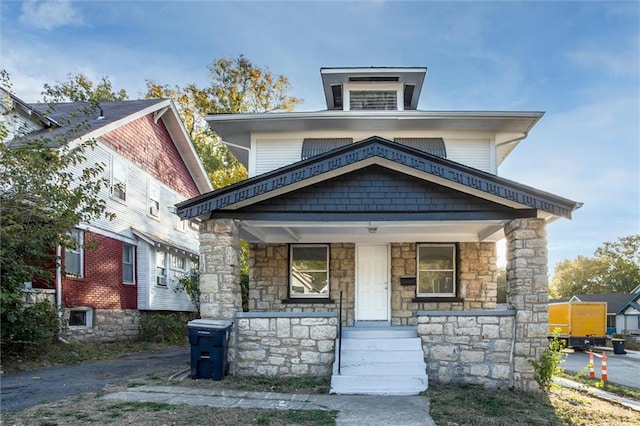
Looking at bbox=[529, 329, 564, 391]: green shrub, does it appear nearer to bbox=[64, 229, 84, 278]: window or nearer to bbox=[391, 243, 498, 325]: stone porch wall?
bbox=[391, 243, 498, 325]: stone porch wall

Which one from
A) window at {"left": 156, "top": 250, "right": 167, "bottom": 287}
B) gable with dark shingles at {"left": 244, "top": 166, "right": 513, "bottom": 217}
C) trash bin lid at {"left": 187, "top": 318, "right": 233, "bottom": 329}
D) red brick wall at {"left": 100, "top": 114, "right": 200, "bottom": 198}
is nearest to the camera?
trash bin lid at {"left": 187, "top": 318, "right": 233, "bottom": 329}

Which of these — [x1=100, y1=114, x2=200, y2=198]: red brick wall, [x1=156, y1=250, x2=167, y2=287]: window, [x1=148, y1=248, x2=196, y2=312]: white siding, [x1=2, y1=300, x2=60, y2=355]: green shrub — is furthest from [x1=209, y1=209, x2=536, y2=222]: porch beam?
[x1=156, y1=250, x2=167, y2=287]: window

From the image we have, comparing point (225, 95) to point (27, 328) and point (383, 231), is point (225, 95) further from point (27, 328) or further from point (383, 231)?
point (27, 328)

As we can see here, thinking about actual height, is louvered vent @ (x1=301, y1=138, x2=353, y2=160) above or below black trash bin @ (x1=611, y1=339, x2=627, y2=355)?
above

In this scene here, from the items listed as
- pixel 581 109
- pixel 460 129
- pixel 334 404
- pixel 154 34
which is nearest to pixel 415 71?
pixel 460 129

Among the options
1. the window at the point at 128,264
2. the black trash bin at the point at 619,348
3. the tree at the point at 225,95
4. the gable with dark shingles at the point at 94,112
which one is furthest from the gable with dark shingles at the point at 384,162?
the tree at the point at 225,95

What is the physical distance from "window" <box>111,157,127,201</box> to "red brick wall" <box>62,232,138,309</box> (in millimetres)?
1474

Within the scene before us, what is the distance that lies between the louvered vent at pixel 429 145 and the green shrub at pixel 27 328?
908 cm

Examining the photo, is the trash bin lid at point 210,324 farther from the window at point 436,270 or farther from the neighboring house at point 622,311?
the neighboring house at point 622,311

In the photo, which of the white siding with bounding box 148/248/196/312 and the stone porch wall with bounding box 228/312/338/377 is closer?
the stone porch wall with bounding box 228/312/338/377

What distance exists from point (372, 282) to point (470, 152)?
4071 mm

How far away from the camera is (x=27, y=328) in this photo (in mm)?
10297

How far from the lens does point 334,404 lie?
7.02 meters

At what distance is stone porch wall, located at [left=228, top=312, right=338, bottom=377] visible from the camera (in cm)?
870
